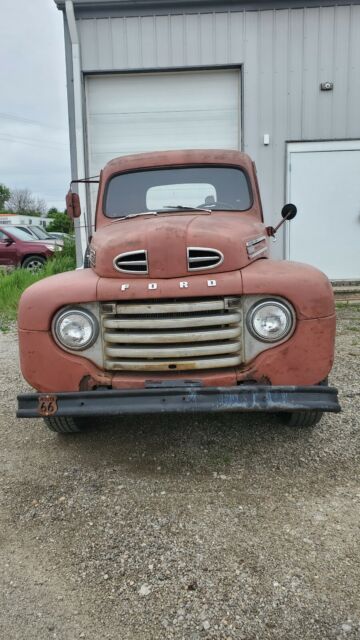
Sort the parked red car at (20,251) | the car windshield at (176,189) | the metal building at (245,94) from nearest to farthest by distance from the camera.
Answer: the car windshield at (176,189) < the metal building at (245,94) < the parked red car at (20,251)

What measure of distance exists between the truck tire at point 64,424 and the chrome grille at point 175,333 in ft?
2.23

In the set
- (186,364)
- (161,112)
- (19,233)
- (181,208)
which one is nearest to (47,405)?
(186,364)

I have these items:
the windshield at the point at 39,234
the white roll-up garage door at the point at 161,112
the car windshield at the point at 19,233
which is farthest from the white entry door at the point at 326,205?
the windshield at the point at 39,234

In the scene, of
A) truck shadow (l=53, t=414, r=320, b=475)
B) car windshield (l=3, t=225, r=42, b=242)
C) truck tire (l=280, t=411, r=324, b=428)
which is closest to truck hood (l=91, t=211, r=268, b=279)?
truck tire (l=280, t=411, r=324, b=428)

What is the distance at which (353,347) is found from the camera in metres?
5.82

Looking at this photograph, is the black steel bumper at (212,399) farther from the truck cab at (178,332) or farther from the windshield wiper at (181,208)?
the windshield wiper at (181,208)

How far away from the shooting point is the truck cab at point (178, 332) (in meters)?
2.77

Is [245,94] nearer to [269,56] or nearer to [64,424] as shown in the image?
[269,56]

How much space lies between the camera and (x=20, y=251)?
13.3 metres

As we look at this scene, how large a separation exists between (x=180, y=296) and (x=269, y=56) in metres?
6.68

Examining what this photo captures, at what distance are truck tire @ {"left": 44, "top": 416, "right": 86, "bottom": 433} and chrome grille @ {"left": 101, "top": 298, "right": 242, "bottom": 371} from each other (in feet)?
2.23

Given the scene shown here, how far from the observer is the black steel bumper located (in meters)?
2.71

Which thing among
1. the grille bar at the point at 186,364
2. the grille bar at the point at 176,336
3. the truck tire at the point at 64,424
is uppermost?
the grille bar at the point at 176,336

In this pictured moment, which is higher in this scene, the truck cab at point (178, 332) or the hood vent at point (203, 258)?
the hood vent at point (203, 258)
